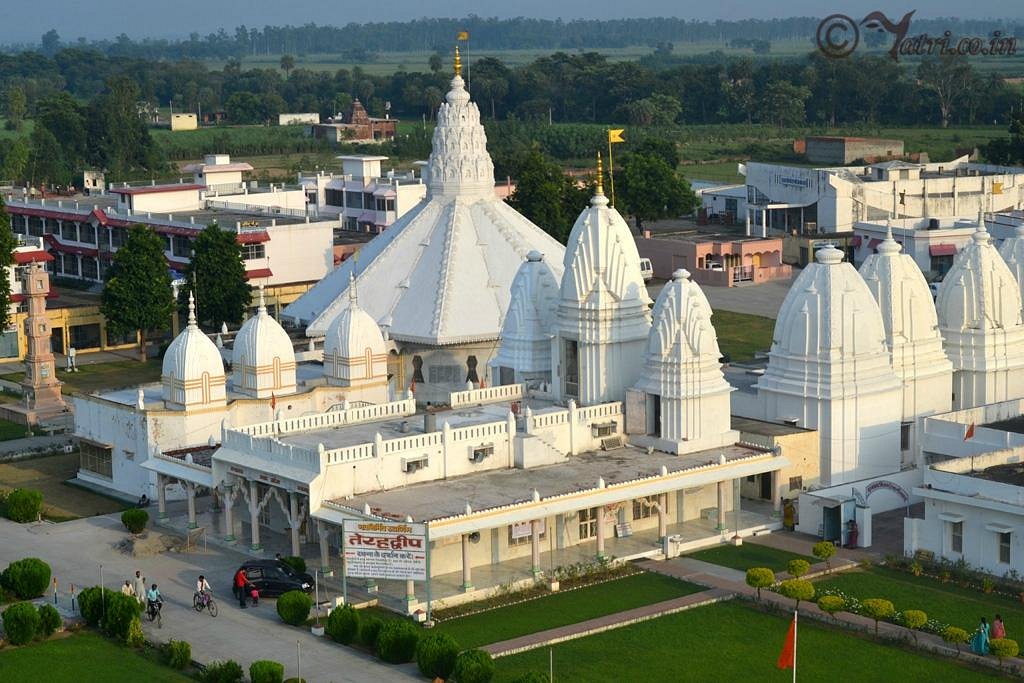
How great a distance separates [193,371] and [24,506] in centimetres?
620

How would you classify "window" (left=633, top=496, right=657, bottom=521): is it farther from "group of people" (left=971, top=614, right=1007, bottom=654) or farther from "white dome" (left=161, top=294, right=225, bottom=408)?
"white dome" (left=161, top=294, right=225, bottom=408)

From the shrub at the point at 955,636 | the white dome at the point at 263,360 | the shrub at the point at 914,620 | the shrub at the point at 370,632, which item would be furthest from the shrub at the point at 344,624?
the white dome at the point at 263,360

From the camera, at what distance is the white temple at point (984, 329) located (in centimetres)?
5653

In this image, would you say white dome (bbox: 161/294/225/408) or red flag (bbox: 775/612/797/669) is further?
white dome (bbox: 161/294/225/408)

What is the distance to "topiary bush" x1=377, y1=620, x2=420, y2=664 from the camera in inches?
1569

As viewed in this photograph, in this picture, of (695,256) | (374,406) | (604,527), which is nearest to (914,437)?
(604,527)

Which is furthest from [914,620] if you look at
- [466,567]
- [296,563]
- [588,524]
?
[296,563]

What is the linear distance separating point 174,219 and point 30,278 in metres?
22.5

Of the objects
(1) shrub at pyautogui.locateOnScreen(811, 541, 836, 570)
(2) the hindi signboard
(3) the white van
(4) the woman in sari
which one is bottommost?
(4) the woman in sari

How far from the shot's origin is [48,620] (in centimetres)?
4244

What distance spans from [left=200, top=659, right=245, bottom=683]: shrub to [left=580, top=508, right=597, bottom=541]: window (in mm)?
12620

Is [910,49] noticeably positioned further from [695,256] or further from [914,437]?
[914,437]

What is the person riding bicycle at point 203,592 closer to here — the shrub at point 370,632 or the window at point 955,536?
the shrub at point 370,632

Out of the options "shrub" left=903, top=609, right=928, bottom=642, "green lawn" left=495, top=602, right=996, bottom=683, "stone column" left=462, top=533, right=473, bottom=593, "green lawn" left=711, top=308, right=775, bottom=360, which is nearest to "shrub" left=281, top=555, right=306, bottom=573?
"stone column" left=462, top=533, right=473, bottom=593
